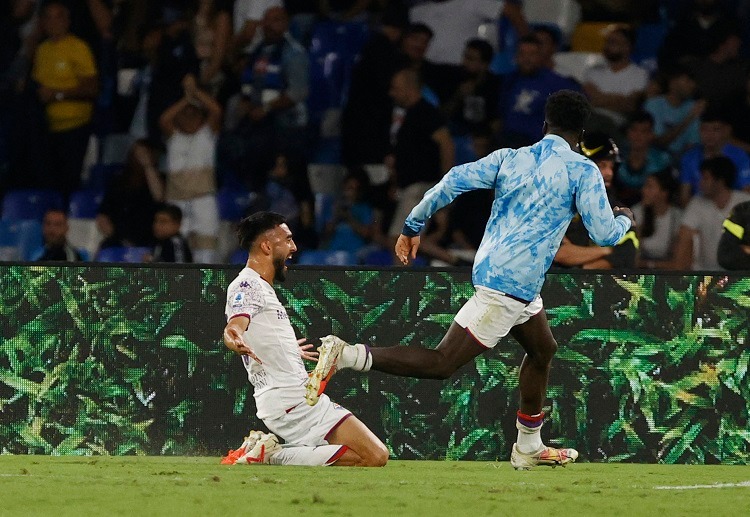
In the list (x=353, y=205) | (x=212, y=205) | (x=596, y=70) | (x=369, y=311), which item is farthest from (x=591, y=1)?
(x=369, y=311)

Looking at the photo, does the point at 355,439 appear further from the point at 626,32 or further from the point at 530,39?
the point at 626,32

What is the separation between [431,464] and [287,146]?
14.0 ft

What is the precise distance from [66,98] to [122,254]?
5.24 ft

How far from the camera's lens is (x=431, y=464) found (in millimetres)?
8766

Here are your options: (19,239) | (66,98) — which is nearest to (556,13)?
(66,98)

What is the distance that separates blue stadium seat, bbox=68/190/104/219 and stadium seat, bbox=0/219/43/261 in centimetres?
32

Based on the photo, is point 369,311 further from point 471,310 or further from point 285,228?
point 471,310

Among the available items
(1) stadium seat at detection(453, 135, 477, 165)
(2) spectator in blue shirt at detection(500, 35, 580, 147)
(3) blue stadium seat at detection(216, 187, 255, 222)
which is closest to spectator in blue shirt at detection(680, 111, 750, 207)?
(2) spectator in blue shirt at detection(500, 35, 580, 147)

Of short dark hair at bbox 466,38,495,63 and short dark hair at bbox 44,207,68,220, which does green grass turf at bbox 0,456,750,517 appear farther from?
short dark hair at bbox 466,38,495,63

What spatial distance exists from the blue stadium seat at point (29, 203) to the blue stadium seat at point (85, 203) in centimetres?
11

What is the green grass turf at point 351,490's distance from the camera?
5.86 m

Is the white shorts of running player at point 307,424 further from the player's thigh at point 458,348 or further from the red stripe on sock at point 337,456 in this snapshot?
the player's thigh at point 458,348

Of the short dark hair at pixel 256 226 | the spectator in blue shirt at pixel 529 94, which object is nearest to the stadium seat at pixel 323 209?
the spectator in blue shirt at pixel 529 94

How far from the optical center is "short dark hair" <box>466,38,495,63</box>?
1221 centimetres
